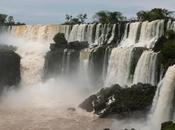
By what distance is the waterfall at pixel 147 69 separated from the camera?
120ft

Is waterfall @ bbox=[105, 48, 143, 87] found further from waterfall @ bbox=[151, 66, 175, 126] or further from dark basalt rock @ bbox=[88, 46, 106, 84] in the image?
waterfall @ bbox=[151, 66, 175, 126]

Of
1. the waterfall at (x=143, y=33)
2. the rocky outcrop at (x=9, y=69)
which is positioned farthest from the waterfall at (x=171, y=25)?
the rocky outcrop at (x=9, y=69)

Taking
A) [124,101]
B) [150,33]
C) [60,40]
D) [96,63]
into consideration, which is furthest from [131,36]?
[124,101]

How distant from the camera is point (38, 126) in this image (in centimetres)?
3275

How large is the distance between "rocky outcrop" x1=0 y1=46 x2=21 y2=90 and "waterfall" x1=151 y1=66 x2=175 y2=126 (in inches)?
667

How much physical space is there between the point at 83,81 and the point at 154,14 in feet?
63.0

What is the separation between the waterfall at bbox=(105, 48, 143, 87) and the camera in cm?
3975

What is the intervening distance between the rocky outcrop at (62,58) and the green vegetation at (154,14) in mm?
12767

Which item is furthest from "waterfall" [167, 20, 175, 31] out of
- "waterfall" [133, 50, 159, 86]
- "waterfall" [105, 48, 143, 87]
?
"waterfall" [133, 50, 159, 86]

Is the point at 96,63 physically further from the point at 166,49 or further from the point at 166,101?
the point at 166,101

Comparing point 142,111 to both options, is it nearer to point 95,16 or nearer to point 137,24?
point 137,24

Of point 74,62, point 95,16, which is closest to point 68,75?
point 74,62

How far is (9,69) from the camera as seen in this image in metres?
46.6

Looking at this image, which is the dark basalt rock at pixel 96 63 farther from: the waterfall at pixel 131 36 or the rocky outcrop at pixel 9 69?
the rocky outcrop at pixel 9 69
